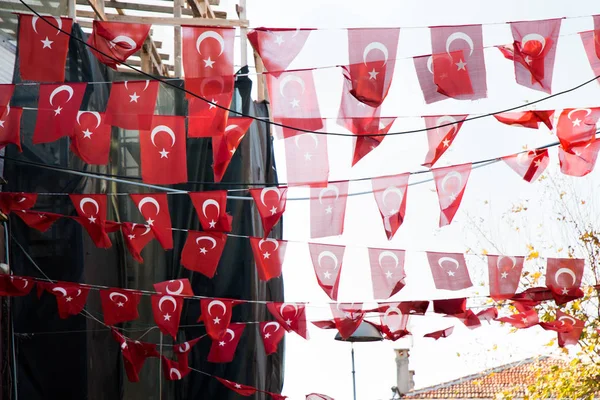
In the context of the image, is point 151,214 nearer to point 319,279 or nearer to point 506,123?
point 319,279

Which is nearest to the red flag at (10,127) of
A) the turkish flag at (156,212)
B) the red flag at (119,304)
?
the turkish flag at (156,212)

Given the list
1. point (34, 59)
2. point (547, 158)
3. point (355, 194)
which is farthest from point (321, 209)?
point (34, 59)

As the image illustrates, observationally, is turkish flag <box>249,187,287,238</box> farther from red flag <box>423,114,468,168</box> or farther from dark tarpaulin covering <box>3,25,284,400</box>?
dark tarpaulin covering <box>3,25,284,400</box>

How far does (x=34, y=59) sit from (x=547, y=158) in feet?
13.0

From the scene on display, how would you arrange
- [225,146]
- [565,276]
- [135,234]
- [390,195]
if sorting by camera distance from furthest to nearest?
[565,276] → [135,234] → [390,195] → [225,146]

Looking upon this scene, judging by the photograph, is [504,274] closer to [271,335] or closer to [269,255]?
[269,255]

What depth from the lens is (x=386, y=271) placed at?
8180 mm

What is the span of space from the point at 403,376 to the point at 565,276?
28.0 meters

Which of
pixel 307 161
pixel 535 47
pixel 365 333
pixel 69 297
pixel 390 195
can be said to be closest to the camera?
pixel 535 47

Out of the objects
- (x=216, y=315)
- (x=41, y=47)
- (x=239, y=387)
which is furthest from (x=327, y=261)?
(x=41, y=47)

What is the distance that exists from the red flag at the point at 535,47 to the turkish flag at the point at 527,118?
0.32 meters

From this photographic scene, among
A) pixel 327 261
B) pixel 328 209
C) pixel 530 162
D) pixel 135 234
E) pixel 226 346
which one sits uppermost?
pixel 530 162

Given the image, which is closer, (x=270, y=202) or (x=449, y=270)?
(x=270, y=202)

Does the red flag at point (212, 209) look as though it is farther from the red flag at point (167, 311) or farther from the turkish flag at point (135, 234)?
the red flag at point (167, 311)
